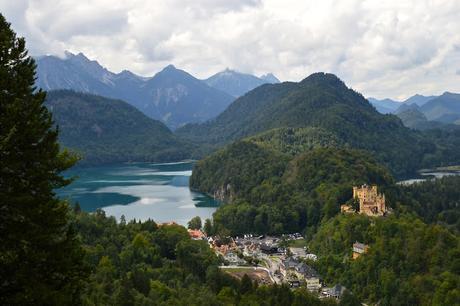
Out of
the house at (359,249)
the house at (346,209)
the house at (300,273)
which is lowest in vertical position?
the house at (300,273)

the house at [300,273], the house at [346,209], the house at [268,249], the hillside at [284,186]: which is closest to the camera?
the house at [300,273]

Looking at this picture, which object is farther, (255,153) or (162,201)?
(255,153)

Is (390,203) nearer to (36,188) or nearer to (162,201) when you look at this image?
(162,201)

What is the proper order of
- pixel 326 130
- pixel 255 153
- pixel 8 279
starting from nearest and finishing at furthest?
pixel 8 279 → pixel 255 153 → pixel 326 130

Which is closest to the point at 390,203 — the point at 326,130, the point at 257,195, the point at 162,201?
the point at 257,195

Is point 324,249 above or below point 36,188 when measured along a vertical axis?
below

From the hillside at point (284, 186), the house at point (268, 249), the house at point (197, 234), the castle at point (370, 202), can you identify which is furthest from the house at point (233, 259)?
the castle at point (370, 202)

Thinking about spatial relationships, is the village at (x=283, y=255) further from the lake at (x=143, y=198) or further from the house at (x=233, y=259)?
the lake at (x=143, y=198)
